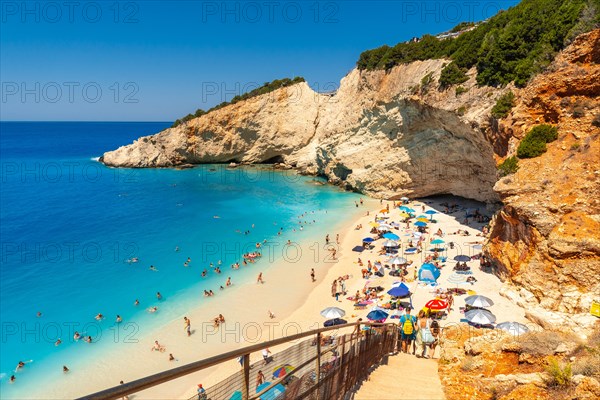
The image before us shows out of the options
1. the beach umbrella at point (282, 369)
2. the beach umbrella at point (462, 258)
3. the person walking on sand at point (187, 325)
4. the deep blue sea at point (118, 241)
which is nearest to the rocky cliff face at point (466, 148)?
the beach umbrella at point (462, 258)

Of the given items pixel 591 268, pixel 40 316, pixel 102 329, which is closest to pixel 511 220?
pixel 591 268

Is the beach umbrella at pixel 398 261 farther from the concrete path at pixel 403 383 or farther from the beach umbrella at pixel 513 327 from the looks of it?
the concrete path at pixel 403 383

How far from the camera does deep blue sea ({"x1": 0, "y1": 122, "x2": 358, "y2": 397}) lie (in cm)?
1936

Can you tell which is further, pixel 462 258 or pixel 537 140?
pixel 462 258

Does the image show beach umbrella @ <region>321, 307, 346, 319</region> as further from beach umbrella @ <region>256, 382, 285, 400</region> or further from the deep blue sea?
beach umbrella @ <region>256, 382, 285, 400</region>

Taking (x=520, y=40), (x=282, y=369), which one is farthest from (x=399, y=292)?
(x=520, y=40)

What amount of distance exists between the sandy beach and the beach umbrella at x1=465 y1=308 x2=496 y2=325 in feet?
3.00

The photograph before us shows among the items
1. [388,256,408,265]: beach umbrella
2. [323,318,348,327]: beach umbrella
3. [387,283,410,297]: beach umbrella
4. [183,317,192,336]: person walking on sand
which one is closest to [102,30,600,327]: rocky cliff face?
[387,283,410,297]: beach umbrella

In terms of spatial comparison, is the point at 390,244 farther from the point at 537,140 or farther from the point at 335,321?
the point at 537,140

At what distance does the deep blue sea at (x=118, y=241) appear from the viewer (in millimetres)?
19359

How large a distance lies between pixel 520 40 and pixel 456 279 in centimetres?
1526

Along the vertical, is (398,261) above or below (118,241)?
above

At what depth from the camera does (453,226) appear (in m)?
29.6

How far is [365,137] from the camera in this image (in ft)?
137
